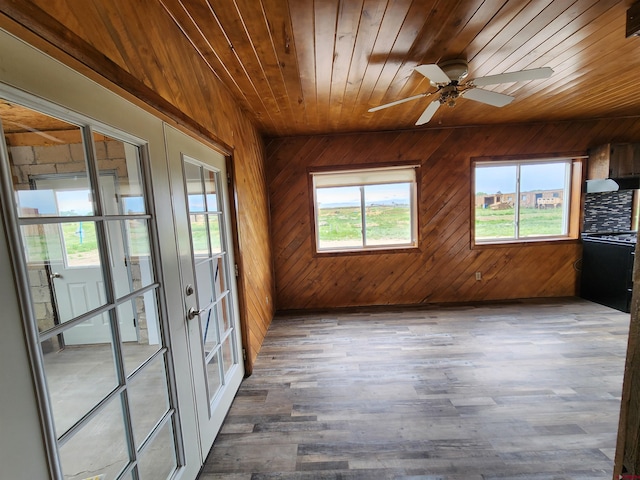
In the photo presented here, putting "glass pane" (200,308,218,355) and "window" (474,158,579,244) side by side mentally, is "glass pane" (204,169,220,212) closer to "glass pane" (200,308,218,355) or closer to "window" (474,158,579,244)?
"glass pane" (200,308,218,355)

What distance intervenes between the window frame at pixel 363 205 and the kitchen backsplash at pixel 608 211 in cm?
239

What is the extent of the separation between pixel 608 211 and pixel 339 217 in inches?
148

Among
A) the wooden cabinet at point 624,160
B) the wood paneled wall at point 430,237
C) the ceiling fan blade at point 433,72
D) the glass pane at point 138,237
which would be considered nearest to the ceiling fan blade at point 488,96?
the ceiling fan blade at point 433,72

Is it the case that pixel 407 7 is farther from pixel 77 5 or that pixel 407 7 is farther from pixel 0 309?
pixel 0 309

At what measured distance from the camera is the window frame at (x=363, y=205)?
3.89 meters

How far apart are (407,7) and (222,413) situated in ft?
9.27

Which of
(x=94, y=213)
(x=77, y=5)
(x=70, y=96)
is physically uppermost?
(x=77, y=5)

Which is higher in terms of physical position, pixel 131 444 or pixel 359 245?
pixel 359 245

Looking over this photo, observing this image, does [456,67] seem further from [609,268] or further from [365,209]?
[609,268]

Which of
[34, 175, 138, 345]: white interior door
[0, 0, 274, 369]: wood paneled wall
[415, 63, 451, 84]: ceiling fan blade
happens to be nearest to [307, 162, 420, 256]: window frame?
[0, 0, 274, 369]: wood paneled wall

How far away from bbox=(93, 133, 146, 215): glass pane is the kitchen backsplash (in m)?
5.31

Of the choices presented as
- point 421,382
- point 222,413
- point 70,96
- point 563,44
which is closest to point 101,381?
point 70,96

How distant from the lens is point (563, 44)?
1.88 metres

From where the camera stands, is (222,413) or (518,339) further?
(518,339)
